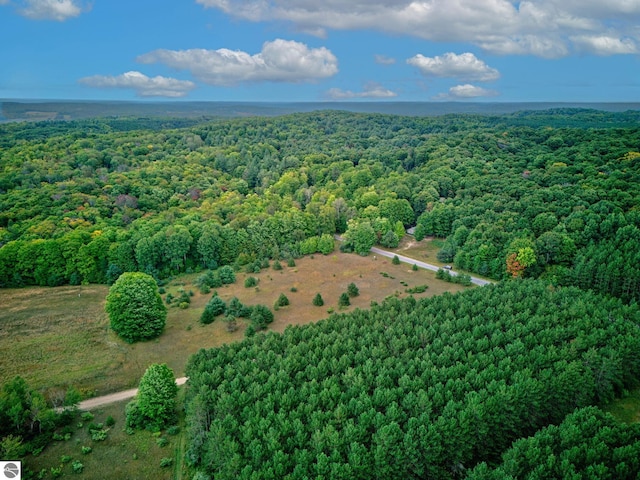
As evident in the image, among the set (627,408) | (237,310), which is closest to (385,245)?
(237,310)

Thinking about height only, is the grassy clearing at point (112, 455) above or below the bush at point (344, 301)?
below

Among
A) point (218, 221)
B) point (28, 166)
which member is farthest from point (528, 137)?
point (28, 166)

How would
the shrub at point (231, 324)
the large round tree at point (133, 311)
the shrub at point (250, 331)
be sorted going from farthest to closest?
the shrub at point (231, 324) → the large round tree at point (133, 311) → the shrub at point (250, 331)

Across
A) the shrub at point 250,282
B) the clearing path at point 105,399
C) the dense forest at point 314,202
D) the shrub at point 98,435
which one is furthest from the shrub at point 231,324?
the dense forest at point 314,202

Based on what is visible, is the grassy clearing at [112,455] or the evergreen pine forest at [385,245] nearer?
the evergreen pine forest at [385,245]

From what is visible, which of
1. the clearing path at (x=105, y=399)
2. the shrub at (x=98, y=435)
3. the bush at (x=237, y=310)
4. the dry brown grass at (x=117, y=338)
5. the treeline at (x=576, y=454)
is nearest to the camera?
the treeline at (x=576, y=454)

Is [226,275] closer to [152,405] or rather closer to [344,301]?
[344,301]

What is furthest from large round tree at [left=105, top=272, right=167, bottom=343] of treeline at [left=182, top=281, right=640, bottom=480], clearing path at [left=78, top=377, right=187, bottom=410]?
treeline at [left=182, top=281, right=640, bottom=480]

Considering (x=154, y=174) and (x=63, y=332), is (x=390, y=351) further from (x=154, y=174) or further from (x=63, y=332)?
(x=154, y=174)

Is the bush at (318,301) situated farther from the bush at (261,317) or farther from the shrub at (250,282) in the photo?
the shrub at (250,282)
